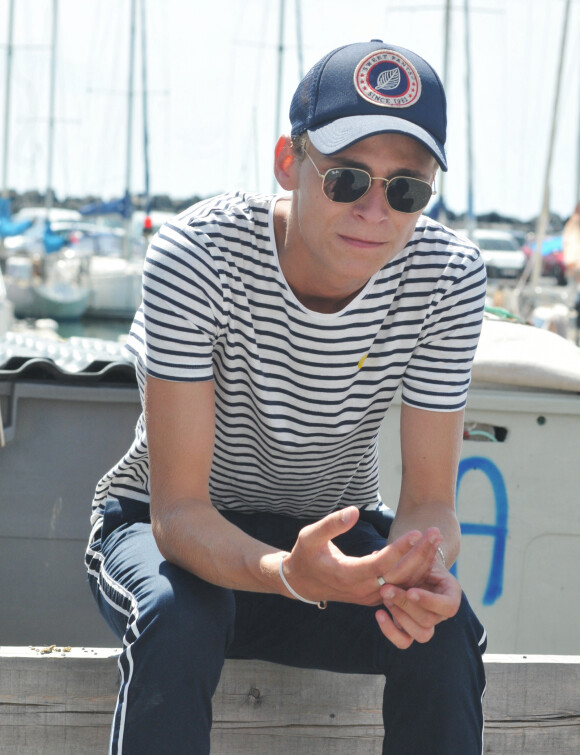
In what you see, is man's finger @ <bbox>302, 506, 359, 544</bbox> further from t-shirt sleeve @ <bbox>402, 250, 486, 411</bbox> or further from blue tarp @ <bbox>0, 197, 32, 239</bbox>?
blue tarp @ <bbox>0, 197, 32, 239</bbox>

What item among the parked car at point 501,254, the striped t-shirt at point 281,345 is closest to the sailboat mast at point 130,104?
the parked car at point 501,254

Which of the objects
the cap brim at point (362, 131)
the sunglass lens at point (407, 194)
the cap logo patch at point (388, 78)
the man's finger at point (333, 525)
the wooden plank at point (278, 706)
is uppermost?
the cap logo patch at point (388, 78)

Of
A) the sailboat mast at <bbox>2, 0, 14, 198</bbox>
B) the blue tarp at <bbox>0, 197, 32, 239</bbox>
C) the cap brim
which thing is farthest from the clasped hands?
the blue tarp at <bbox>0, 197, 32, 239</bbox>

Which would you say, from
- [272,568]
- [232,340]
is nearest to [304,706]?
[272,568]

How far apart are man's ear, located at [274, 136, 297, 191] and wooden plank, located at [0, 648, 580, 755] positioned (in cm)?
118

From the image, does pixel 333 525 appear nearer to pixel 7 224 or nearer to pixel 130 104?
pixel 130 104

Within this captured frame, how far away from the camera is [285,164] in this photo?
7.88 feet

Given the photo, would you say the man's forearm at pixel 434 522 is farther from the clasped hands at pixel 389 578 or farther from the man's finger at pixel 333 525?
the man's finger at pixel 333 525

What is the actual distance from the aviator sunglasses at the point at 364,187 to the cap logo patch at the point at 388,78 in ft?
0.56

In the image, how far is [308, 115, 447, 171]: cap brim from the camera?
2135 millimetres

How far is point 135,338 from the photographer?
2510mm

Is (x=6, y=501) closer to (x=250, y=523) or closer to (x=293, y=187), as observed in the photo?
(x=250, y=523)

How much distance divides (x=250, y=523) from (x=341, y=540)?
0.24 m

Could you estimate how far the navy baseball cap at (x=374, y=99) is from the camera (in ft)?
7.02
